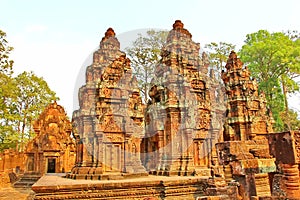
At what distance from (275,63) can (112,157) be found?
708 inches

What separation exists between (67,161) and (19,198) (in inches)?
246

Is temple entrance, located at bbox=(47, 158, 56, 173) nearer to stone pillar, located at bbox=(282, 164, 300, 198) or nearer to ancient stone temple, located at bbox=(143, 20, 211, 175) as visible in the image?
ancient stone temple, located at bbox=(143, 20, 211, 175)

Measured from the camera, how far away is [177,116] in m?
12.3

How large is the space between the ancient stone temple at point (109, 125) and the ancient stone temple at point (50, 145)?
5468mm

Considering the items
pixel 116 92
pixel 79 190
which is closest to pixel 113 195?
pixel 79 190

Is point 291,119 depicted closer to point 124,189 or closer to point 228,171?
point 228,171

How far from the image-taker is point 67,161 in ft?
60.7

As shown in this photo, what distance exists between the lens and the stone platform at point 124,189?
773 centimetres

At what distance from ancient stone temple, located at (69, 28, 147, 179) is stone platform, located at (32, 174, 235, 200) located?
5.60 feet

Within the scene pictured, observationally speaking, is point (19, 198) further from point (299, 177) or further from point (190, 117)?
point (299, 177)

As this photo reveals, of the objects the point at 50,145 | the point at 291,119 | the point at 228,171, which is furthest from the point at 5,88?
the point at 291,119

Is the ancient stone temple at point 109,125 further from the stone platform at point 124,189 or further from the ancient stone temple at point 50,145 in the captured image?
the ancient stone temple at point 50,145

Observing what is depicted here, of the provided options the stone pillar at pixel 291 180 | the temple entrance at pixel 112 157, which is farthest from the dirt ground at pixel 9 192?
the stone pillar at pixel 291 180

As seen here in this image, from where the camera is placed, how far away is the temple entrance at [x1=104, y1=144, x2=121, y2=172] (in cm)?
1071
